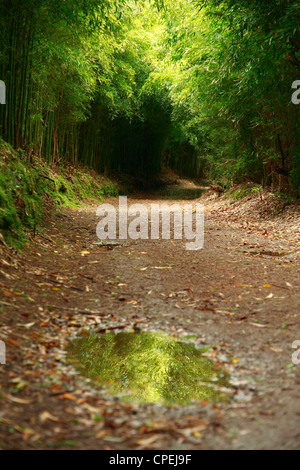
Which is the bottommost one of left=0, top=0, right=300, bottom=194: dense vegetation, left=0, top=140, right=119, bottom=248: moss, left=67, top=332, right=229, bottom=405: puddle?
left=67, top=332, right=229, bottom=405: puddle

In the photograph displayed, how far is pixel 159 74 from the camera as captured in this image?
1188cm

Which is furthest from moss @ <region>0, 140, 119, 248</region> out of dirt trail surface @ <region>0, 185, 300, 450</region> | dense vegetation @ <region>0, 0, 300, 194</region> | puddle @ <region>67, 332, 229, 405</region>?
puddle @ <region>67, 332, 229, 405</region>

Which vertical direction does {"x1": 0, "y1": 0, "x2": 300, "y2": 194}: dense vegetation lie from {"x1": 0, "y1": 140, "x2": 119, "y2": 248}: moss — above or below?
above

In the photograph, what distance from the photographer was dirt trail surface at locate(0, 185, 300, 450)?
66.7 inches

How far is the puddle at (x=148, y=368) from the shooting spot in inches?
81.8

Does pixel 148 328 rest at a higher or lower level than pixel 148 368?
higher

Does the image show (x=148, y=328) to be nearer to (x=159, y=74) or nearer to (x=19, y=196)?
(x=19, y=196)

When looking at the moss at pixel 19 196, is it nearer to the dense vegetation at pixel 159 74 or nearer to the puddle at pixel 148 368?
the dense vegetation at pixel 159 74

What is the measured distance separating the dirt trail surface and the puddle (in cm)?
8

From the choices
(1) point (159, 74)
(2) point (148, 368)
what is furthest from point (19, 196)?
(1) point (159, 74)

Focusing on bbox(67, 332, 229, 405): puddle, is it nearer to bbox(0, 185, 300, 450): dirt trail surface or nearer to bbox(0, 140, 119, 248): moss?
bbox(0, 185, 300, 450): dirt trail surface

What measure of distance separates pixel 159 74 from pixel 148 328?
10.5m
